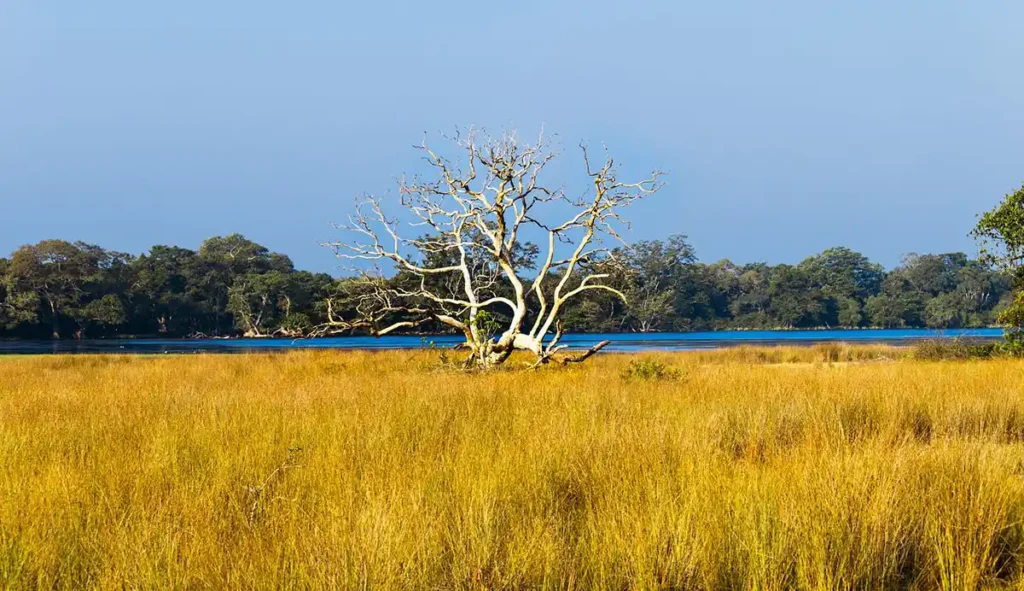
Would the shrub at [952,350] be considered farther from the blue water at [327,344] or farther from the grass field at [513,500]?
the grass field at [513,500]

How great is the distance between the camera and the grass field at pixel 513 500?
9.50 feet

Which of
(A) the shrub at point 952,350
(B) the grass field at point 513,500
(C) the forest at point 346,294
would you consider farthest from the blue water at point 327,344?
(B) the grass field at point 513,500

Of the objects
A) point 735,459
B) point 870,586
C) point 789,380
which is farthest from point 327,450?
point 789,380

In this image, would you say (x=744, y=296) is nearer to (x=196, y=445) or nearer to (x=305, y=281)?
(x=305, y=281)

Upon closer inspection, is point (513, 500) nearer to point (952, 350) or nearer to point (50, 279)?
point (952, 350)

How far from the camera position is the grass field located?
2896 millimetres

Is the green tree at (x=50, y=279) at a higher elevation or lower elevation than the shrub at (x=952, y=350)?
higher

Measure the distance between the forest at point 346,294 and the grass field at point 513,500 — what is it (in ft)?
119

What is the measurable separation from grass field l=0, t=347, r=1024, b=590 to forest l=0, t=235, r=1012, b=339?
36.4 metres

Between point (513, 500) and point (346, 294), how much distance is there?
43541 mm

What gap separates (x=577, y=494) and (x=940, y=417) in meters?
4.45

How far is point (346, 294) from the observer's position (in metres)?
46.0

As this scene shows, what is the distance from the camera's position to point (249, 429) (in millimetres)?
6141

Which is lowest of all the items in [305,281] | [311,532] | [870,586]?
[870,586]
